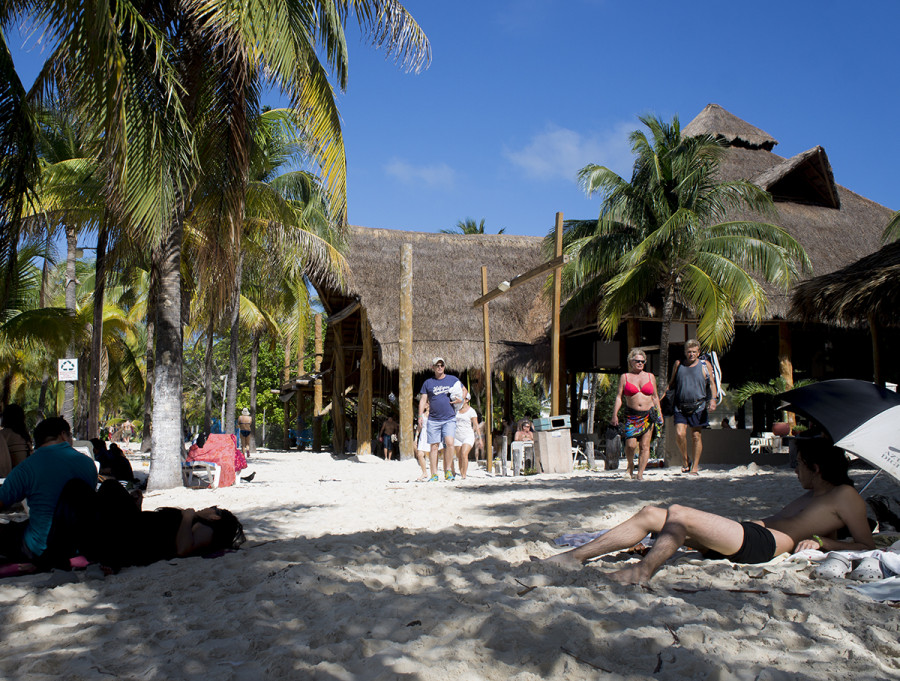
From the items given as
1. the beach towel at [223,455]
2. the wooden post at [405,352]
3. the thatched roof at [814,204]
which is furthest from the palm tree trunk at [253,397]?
the thatched roof at [814,204]

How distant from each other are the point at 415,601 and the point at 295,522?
2580 millimetres

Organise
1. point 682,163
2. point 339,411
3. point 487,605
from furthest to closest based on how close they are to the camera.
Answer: point 339,411 < point 682,163 < point 487,605

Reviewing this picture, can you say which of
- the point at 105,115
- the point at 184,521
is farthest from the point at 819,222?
the point at 184,521

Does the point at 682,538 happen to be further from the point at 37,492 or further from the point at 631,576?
the point at 37,492

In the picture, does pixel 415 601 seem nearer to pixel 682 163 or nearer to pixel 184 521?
pixel 184 521

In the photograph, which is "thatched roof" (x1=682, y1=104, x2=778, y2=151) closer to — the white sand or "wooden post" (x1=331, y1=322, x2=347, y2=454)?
"wooden post" (x1=331, y1=322, x2=347, y2=454)

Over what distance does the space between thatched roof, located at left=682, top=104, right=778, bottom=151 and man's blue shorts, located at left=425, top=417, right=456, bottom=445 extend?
50.4ft

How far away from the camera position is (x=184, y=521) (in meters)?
3.97

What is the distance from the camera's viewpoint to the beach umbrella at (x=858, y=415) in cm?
348

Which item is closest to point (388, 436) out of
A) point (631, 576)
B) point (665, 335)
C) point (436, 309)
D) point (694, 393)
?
point (436, 309)

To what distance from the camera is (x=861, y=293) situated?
8766mm

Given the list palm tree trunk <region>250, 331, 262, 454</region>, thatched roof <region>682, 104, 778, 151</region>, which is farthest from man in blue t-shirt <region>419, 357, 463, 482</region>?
thatched roof <region>682, 104, 778, 151</region>

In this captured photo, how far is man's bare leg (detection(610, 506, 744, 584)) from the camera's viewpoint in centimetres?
310

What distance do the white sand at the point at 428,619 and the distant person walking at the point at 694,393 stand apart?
4.06m
